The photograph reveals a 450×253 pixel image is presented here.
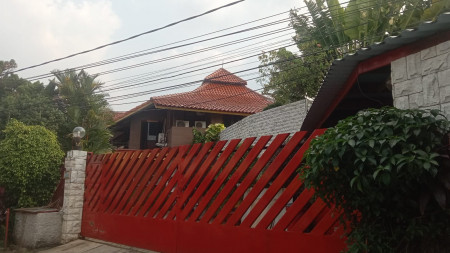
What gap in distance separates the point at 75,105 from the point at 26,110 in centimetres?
230

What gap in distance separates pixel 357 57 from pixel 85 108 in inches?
566

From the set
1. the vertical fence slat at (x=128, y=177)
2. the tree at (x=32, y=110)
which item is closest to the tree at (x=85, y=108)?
the tree at (x=32, y=110)

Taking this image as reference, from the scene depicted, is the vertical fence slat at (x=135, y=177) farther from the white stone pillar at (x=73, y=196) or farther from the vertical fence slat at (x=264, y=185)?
the vertical fence slat at (x=264, y=185)

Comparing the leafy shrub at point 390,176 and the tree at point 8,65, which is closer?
the leafy shrub at point 390,176

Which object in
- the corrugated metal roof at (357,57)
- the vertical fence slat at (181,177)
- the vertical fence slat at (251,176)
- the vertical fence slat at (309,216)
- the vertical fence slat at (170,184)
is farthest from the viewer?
the vertical fence slat at (170,184)

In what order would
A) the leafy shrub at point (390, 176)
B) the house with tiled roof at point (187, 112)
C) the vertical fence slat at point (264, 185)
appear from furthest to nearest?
the house with tiled roof at point (187, 112), the vertical fence slat at point (264, 185), the leafy shrub at point (390, 176)

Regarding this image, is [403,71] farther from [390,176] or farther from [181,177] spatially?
[181,177]

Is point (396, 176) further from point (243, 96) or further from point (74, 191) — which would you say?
point (243, 96)

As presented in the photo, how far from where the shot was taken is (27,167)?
8.30 meters

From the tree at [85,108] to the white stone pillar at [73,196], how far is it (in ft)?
22.9

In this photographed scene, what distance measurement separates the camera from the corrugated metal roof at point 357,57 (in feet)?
9.75

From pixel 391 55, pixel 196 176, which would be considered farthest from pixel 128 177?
pixel 391 55

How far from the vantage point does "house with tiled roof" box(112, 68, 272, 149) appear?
17938mm

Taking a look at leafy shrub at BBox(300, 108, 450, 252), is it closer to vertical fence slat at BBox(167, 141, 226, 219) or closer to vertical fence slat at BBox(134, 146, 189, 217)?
vertical fence slat at BBox(167, 141, 226, 219)
